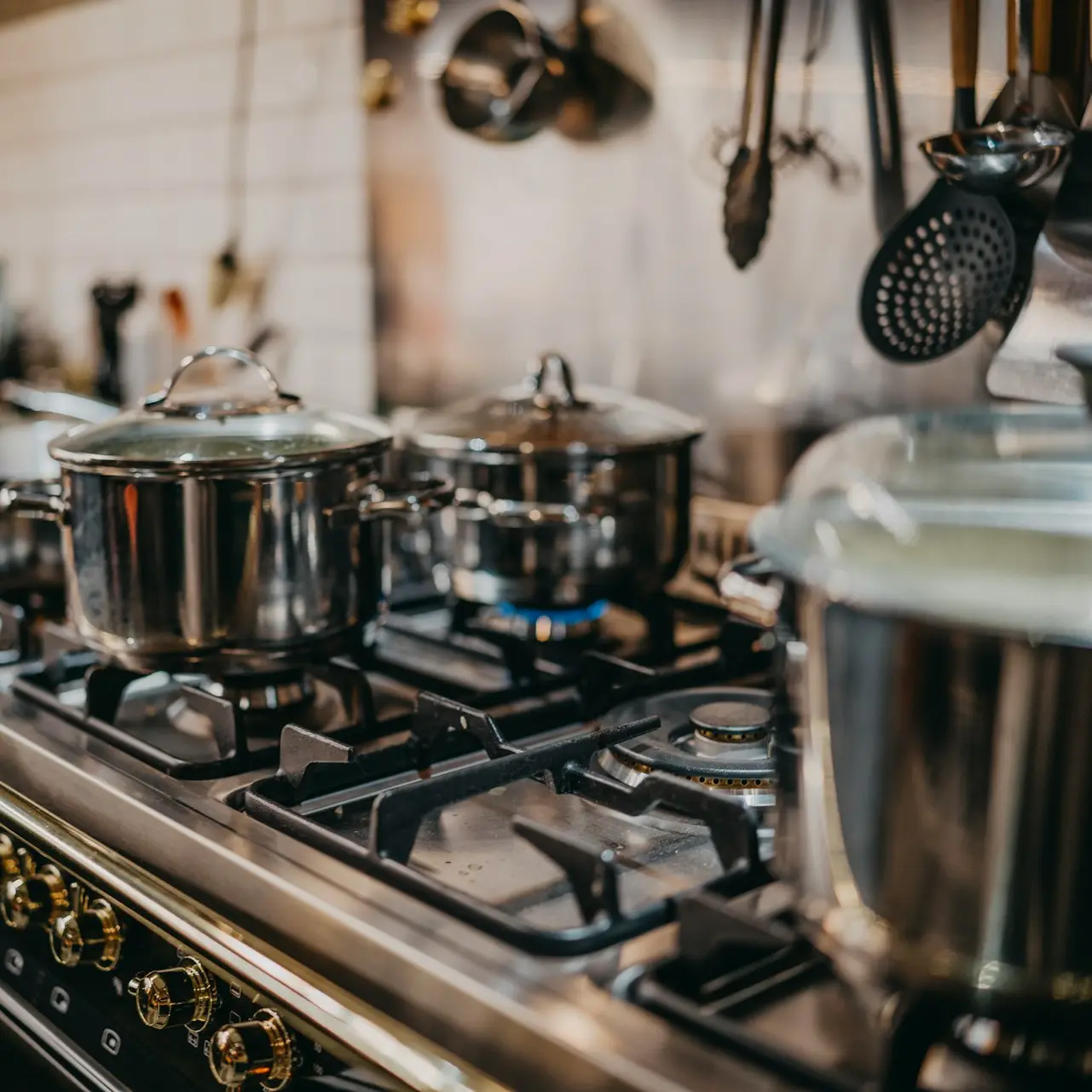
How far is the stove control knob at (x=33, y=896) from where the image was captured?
1.07m

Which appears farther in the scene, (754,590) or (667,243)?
(667,243)

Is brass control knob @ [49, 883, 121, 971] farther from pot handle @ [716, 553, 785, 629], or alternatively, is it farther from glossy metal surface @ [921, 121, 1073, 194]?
glossy metal surface @ [921, 121, 1073, 194]

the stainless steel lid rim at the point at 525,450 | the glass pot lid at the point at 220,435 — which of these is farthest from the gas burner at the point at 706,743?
the glass pot lid at the point at 220,435

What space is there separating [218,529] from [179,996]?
36 centimetres

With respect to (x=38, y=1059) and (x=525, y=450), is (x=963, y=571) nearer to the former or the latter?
(x=525, y=450)

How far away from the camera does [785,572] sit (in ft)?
2.16

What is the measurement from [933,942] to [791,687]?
0.14 m

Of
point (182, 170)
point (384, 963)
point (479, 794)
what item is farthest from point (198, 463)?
point (182, 170)

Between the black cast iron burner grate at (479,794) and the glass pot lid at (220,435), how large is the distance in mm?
234

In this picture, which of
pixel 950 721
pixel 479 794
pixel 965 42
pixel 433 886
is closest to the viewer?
pixel 950 721

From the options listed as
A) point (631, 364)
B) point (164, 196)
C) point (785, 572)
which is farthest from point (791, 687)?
point (164, 196)

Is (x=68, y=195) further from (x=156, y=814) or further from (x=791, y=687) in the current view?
(x=791, y=687)

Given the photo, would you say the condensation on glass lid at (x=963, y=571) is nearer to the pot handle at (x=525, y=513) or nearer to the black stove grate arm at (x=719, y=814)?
the black stove grate arm at (x=719, y=814)

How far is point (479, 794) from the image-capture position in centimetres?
92
